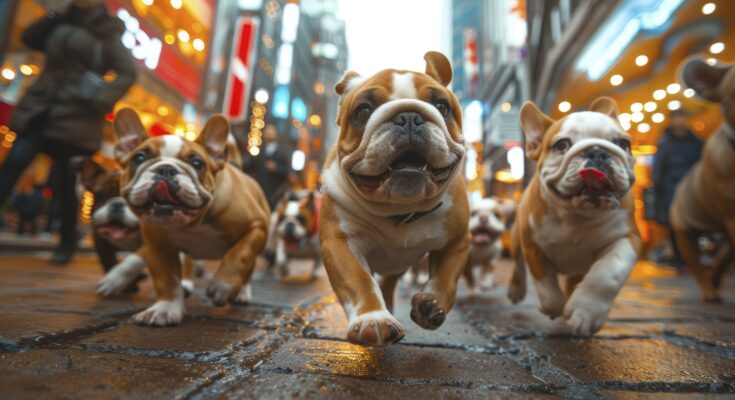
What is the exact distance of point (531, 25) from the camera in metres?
13.4

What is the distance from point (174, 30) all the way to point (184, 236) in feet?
46.2

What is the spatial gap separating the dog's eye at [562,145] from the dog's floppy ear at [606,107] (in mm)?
439

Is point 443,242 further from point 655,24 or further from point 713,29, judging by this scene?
point 713,29

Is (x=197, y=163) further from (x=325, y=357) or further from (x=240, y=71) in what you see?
(x=240, y=71)

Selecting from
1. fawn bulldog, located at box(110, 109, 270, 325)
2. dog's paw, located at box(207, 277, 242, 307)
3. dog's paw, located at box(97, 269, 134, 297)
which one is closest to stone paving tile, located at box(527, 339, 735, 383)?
dog's paw, located at box(207, 277, 242, 307)

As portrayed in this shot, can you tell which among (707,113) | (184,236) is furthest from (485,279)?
(707,113)

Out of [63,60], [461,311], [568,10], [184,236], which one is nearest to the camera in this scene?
[184,236]

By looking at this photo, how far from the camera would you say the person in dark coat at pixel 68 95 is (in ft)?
12.6

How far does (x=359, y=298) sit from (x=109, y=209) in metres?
2.01

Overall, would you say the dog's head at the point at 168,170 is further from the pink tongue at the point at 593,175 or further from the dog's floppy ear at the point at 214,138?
the pink tongue at the point at 593,175

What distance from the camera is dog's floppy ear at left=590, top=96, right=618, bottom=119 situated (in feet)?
7.27

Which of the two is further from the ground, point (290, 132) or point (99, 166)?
point (290, 132)

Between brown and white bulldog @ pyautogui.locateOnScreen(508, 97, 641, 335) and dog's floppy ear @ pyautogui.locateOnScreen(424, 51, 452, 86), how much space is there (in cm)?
63

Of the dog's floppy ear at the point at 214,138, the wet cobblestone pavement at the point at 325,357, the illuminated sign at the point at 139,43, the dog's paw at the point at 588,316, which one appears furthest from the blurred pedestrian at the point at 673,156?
the illuminated sign at the point at 139,43
